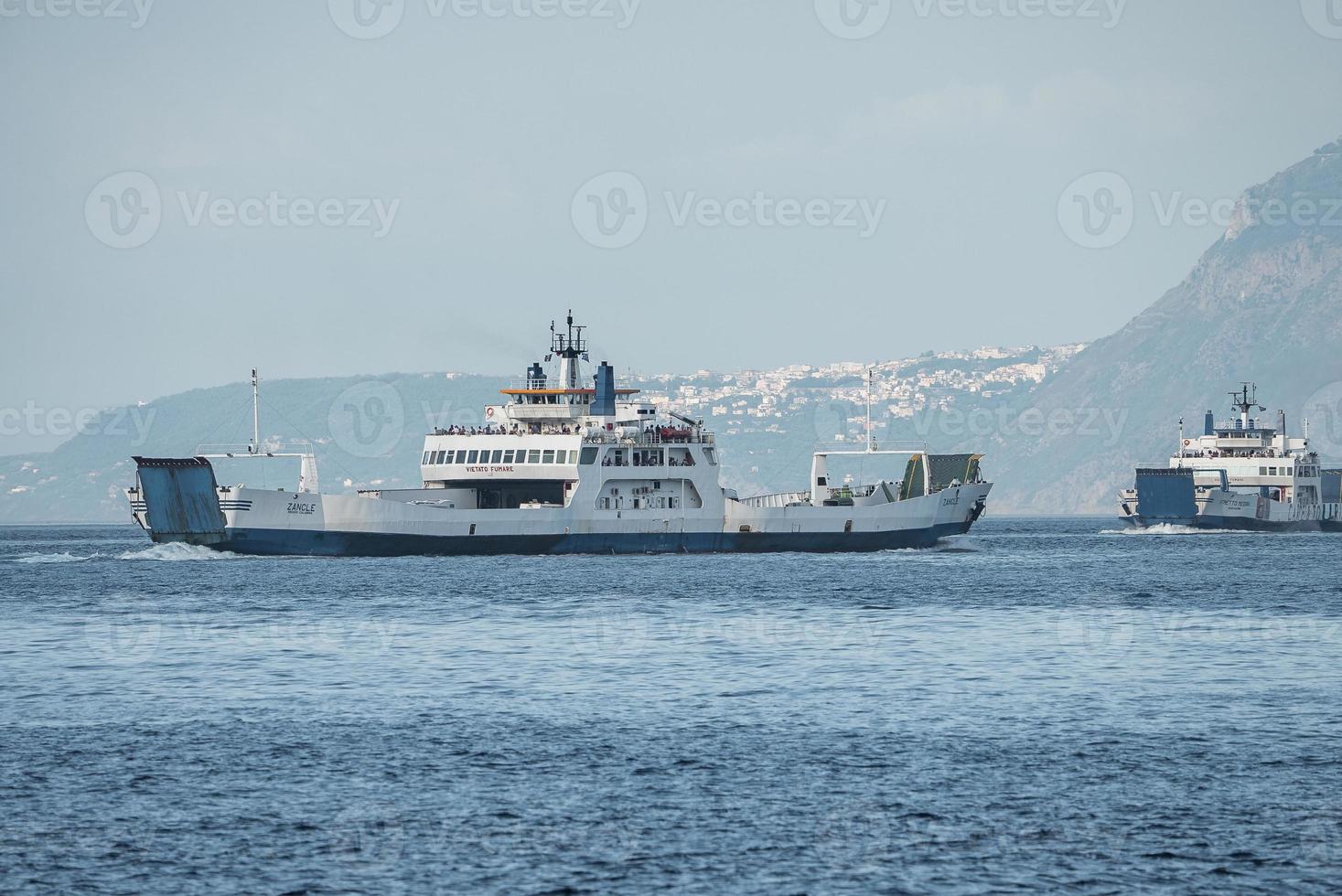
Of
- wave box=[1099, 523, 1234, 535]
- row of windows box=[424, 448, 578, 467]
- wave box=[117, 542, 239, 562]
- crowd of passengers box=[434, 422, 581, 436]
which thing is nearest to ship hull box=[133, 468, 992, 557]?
wave box=[117, 542, 239, 562]

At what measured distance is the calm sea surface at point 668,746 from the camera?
21.0 m

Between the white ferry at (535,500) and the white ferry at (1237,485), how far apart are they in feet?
165

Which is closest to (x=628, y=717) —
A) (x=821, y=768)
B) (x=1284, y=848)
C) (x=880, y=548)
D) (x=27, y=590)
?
(x=821, y=768)

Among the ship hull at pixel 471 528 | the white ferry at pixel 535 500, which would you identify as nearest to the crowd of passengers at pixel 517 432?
the white ferry at pixel 535 500

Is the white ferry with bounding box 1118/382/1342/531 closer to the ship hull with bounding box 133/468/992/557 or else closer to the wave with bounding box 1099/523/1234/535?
the wave with bounding box 1099/523/1234/535

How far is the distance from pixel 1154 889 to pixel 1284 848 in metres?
2.75

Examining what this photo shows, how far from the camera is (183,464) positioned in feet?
245

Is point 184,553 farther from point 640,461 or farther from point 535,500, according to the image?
point 640,461

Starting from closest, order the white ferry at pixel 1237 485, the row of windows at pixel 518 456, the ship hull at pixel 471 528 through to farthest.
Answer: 1. the ship hull at pixel 471 528
2. the row of windows at pixel 518 456
3. the white ferry at pixel 1237 485

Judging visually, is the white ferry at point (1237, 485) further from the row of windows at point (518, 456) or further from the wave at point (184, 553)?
the wave at point (184, 553)

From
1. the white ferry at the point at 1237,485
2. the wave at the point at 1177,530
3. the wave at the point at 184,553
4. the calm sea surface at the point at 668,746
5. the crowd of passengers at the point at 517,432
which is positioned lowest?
the calm sea surface at the point at 668,746

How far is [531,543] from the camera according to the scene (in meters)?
81.7

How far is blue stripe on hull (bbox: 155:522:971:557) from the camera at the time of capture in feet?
255

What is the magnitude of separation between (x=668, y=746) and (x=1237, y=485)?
116485mm
